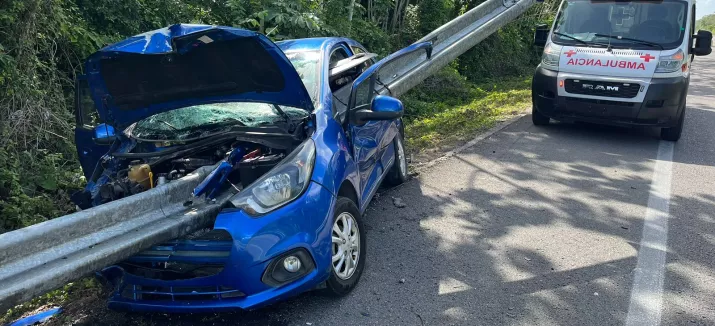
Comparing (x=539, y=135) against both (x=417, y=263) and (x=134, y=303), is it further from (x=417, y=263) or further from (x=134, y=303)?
(x=134, y=303)

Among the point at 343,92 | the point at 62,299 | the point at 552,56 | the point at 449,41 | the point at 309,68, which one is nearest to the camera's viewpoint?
the point at 62,299

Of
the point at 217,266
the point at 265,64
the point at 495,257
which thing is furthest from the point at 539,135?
the point at 217,266

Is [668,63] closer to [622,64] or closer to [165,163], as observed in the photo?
[622,64]

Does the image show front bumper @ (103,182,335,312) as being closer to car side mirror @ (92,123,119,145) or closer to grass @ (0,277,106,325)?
grass @ (0,277,106,325)

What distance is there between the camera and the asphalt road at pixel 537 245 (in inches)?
150

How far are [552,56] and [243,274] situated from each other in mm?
6651

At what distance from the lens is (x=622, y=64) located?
8.02 meters

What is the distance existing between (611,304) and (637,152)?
4.62 metres

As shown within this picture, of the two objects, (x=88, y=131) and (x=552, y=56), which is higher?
(x=88, y=131)

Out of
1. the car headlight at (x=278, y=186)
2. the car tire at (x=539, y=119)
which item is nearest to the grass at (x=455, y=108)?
the car tire at (x=539, y=119)

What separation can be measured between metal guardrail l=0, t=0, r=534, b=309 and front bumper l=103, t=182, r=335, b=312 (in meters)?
0.31

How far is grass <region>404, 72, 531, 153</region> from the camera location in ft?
28.5

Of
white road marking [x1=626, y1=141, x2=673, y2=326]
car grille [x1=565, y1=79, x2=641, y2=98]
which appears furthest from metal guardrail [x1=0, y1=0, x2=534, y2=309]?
car grille [x1=565, y1=79, x2=641, y2=98]

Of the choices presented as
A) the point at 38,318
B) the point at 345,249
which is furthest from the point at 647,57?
the point at 38,318
